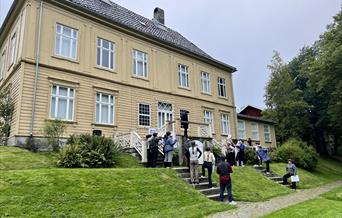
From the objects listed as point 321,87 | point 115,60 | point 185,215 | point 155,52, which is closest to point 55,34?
point 115,60

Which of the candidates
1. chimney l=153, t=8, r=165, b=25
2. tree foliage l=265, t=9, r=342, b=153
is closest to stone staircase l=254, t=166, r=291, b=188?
tree foliage l=265, t=9, r=342, b=153

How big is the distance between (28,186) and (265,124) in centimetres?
3003

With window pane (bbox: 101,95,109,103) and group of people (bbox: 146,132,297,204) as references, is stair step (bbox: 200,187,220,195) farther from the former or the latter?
window pane (bbox: 101,95,109,103)

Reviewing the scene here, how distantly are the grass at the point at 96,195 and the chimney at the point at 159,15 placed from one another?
867 inches

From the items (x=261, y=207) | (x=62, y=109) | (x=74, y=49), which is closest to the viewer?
(x=261, y=207)

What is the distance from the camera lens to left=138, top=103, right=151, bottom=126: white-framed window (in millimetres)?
20314

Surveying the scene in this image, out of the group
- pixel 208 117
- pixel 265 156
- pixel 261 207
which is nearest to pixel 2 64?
pixel 208 117

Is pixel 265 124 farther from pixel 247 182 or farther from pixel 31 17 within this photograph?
pixel 31 17

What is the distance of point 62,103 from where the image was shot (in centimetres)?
1650

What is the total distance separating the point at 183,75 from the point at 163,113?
4.39 meters

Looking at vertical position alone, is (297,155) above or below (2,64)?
below

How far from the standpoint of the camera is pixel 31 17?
16.3 metres

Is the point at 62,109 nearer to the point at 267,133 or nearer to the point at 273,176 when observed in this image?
the point at 273,176

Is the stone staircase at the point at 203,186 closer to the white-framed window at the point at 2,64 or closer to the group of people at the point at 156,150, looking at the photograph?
the group of people at the point at 156,150
